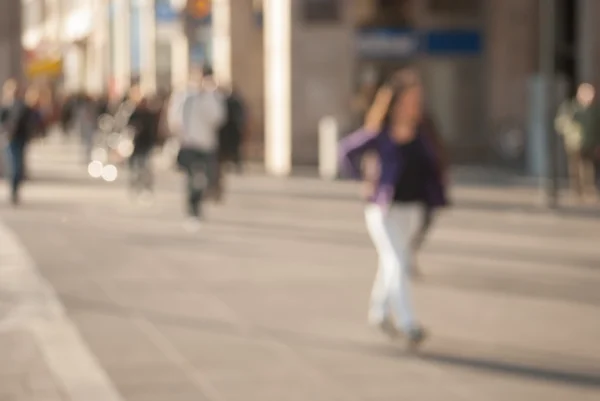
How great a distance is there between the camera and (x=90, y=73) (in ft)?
244

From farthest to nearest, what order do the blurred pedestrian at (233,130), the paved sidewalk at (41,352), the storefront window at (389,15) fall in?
the storefront window at (389,15) < the blurred pedestrian at (233,130) < the paved sidewalk at (41,352)

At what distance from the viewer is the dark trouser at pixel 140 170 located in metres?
21.8

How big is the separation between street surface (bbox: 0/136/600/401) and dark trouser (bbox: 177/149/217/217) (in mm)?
337

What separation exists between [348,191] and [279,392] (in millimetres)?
16542

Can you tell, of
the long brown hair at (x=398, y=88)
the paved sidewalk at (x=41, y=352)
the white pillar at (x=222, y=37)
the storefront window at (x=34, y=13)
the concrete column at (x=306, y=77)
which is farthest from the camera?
the storefront window at (x=34, y=13)

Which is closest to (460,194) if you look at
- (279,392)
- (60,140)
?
(279,392)

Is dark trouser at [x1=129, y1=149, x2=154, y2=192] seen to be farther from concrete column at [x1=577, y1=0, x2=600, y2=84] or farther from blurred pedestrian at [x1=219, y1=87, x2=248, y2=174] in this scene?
concrete column at [x1=577, y1=0, x2=600, y2=84]

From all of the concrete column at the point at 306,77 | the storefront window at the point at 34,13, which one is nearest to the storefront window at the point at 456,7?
the concrete column at the point at 306,77

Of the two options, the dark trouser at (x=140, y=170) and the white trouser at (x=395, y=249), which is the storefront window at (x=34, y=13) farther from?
the white trouser at (x=395, y=249)

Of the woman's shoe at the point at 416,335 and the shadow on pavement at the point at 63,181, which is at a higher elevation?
the woman's shoe at the point at 416,335

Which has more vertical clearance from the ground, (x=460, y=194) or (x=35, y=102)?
(x=35, y=102)

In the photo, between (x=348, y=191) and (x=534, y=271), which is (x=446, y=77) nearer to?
(x=348, y=191)

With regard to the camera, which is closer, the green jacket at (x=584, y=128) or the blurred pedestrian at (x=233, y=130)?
the green jacket at (x=584, y=128)

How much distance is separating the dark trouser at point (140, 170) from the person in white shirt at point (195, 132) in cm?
465
